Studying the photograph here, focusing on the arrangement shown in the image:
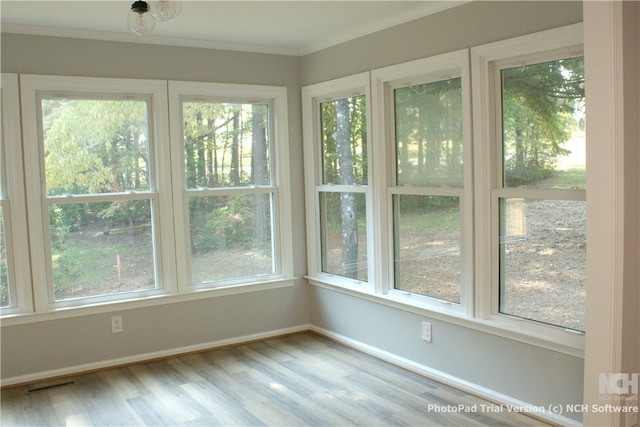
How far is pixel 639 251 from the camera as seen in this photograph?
8.52 ft

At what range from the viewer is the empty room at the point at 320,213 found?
2.95 metres

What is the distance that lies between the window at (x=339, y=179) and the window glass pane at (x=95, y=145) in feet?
4.33

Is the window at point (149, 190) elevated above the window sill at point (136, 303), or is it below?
above

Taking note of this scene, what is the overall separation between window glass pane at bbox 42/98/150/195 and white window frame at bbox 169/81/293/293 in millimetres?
236

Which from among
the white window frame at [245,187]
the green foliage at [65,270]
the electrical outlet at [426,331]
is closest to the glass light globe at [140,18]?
the white window frame at [245,187]

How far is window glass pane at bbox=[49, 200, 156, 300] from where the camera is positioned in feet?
13.4

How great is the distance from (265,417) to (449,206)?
5.46ft

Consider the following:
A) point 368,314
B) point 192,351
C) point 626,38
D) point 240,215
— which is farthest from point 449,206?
point 192,351

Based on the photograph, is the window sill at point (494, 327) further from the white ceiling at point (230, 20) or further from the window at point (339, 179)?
the white ceiling at point (230, 20)

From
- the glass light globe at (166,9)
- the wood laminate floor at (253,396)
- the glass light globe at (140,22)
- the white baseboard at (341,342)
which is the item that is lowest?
the wood laminate floor at (253,396)

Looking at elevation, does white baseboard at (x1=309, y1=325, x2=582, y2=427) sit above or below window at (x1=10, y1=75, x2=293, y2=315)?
below

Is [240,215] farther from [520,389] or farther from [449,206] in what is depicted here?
[520,389]

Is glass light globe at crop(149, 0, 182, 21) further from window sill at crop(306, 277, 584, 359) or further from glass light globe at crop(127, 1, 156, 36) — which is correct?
window sill at crop(306, 277, 584, 359)

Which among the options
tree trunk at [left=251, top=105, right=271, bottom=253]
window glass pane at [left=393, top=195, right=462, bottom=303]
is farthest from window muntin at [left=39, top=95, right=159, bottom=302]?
window glass pane at [left=393, top=195, right=462, bottom=303]
